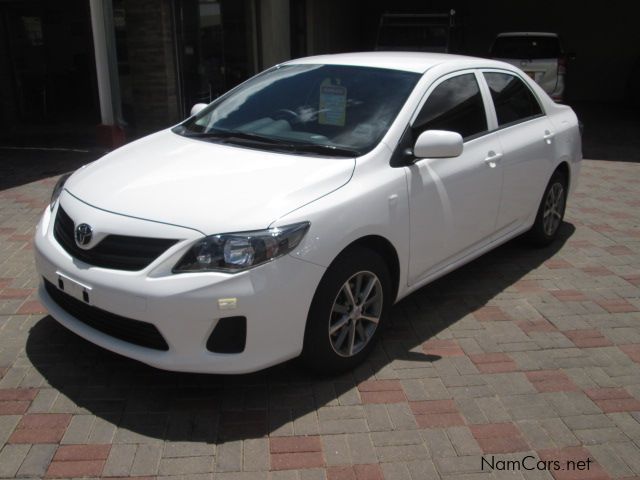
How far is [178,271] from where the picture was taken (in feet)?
9.81

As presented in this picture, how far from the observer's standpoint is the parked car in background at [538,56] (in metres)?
12.8

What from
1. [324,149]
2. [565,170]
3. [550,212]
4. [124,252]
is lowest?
[550,212]

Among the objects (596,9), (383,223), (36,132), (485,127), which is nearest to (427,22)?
(596,9)

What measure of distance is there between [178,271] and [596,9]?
18.0m

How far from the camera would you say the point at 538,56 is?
13148mm

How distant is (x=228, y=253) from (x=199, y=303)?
26 cm

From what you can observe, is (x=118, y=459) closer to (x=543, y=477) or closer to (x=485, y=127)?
(x=543, y=477)

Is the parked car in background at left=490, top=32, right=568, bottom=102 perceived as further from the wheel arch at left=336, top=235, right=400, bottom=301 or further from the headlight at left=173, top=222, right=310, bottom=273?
the headlight at left=173, top=222, right=310, bottom=273

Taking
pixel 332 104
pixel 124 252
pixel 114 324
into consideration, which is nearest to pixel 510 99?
pixel 332 104

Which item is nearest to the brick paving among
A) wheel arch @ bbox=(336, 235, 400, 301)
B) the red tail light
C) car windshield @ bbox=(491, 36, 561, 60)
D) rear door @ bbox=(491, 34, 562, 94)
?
wheel arch @ bbox=(336, 235, 400, 301)

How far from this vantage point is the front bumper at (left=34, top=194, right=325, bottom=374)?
9.69 feet

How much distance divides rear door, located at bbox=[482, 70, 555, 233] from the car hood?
5.65 ft

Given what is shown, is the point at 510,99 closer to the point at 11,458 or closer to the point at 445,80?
the point at 445,80

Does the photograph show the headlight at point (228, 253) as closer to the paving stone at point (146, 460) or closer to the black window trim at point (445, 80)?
the paving stone at point (146, 460)
